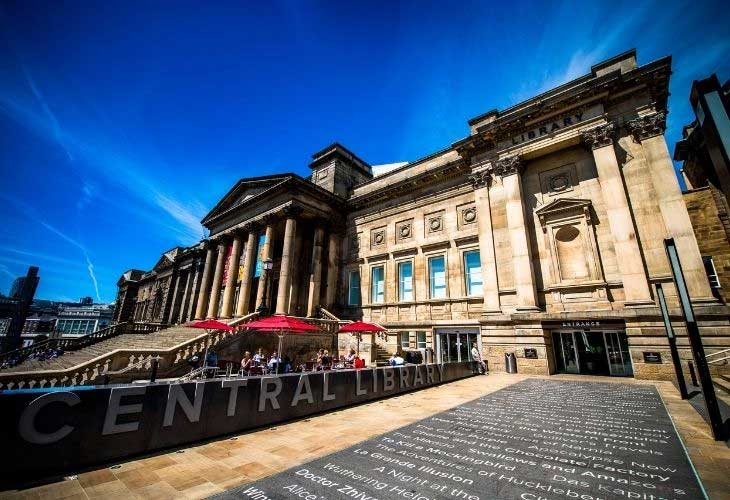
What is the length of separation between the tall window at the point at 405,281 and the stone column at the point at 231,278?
13.7 metres

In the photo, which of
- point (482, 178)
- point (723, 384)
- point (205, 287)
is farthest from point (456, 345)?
point (205, 287)

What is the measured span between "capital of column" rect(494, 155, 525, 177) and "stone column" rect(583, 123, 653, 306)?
10.7 ft

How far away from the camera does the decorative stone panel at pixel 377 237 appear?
972 inches

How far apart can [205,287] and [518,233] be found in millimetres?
27300

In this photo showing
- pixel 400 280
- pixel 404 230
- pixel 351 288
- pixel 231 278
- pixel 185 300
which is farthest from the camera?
pixel 185 300

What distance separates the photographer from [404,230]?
77.3ft

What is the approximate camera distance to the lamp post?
20.5 metres

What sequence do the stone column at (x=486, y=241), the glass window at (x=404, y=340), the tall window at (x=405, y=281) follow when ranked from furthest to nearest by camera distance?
the tall window at (x=405, y=281) → the glass window at (x=404, y=340) → the stone column at (x=486, y=241)

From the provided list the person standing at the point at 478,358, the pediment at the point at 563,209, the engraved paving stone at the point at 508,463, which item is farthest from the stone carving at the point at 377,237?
the engraved paving stone at the point at 508,463

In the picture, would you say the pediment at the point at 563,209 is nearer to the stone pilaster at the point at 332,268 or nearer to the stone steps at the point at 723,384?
the stone steps at the point at 723,384

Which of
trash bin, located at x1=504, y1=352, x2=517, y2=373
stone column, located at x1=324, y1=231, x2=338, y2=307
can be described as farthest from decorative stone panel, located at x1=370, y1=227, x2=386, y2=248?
trash bin, located at x1=504, y1=352, x2=517, y2=373

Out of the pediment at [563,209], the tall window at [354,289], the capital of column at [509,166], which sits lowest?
the tall window at [354,289]

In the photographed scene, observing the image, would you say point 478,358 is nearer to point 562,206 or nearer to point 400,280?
point 400,280

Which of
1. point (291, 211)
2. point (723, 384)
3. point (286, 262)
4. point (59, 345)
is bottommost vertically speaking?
point (723, 384)
